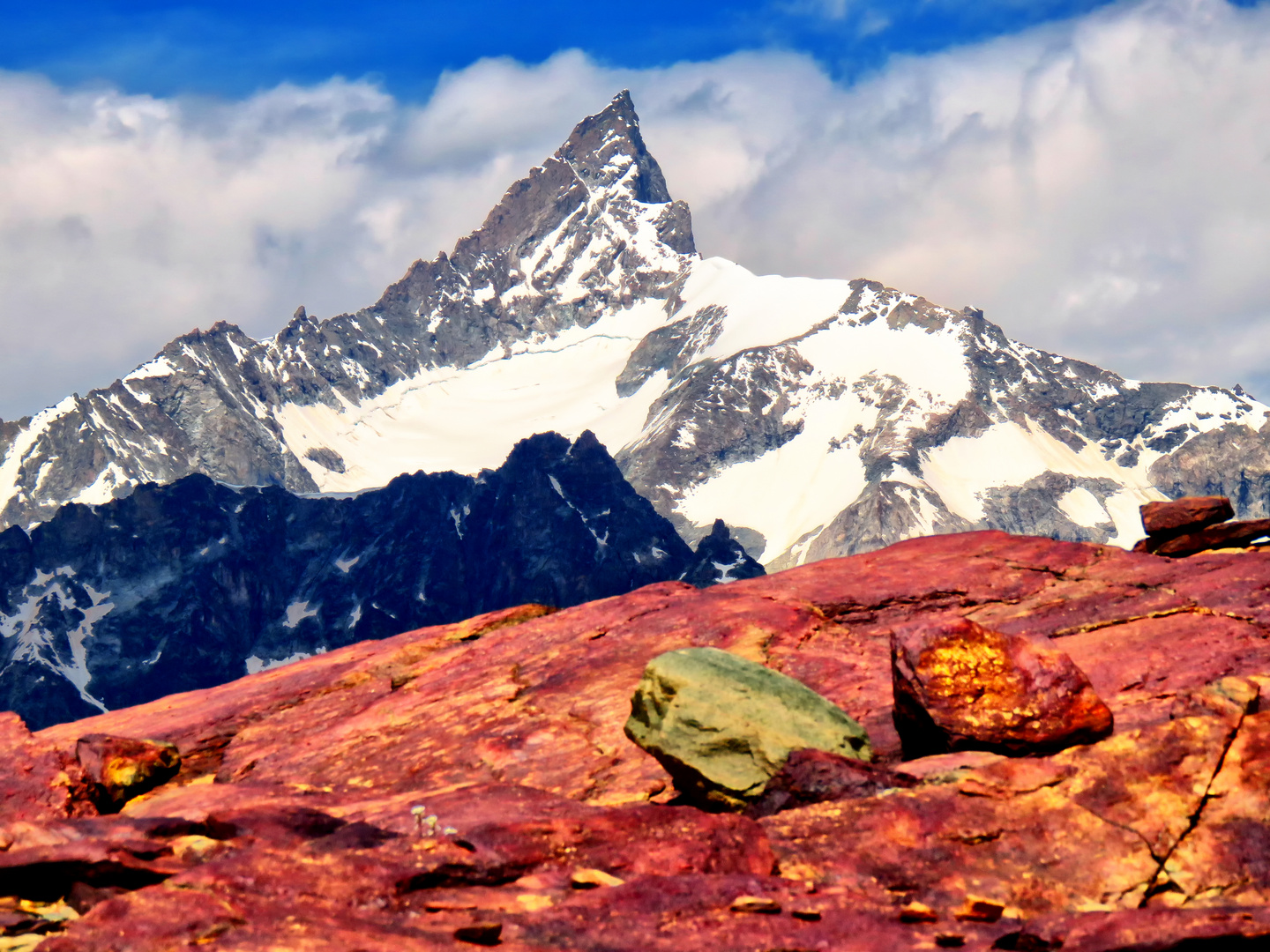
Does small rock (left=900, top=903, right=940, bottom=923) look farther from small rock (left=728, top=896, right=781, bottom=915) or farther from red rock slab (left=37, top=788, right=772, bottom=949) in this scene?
red rock slab (left=37, top=788, right=772, bottom=949)

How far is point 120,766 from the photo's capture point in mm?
25188

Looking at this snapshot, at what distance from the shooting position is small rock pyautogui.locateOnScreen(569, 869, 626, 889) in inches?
651

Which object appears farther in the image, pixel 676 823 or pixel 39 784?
pixel 39 784

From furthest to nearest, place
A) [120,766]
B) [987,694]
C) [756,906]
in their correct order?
[120,766] < [987,694] < [756,906]

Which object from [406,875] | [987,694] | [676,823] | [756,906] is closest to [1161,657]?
[987,694]

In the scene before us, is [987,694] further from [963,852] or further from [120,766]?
[120,766]

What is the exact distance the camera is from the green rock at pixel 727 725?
67.7 feet

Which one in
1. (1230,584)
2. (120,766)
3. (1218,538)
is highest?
(120,766)

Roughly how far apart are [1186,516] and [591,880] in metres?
24.4

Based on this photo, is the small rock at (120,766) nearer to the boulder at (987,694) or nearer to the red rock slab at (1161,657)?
the boulder at (987,694)

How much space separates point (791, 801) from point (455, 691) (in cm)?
1139

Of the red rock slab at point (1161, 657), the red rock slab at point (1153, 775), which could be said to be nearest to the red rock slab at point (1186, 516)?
the red rock slab at point (1161, 657)

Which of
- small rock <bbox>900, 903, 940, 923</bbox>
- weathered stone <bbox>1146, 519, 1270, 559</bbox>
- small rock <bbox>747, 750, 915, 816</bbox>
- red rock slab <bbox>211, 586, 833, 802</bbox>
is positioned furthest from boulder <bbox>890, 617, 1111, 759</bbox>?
weathered stone <bbox>1146, 519, 1270, 559</bbox>

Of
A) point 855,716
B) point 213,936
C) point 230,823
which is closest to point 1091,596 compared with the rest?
point 855,716
